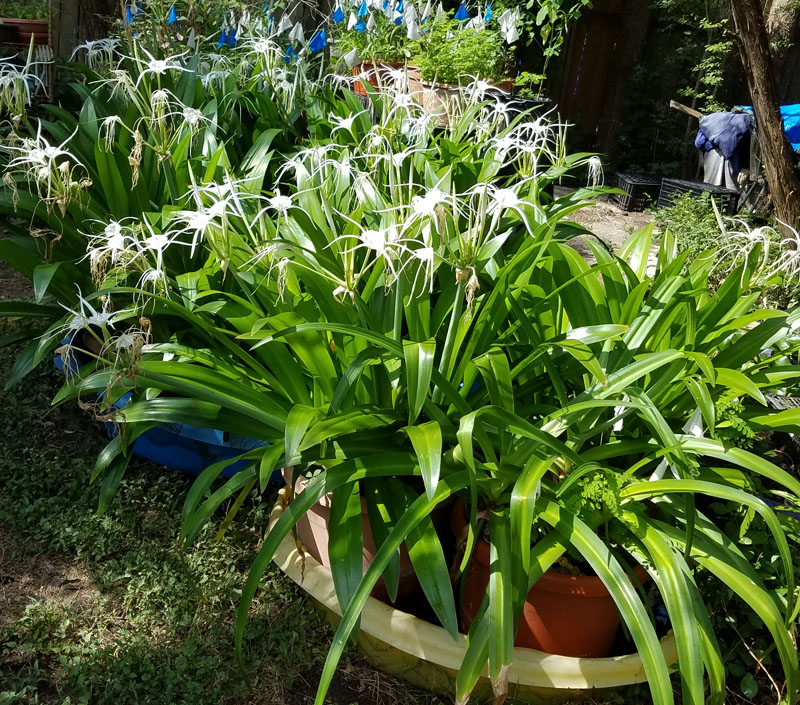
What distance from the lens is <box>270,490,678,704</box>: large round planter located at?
1447 millimetres

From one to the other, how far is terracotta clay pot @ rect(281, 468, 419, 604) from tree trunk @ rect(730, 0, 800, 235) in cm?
241

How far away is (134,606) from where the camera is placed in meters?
1.71

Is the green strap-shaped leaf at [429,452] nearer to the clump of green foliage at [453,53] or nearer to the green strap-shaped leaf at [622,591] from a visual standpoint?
the green strap-shaped leaf at [622,591]

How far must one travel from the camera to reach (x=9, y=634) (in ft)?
5.32

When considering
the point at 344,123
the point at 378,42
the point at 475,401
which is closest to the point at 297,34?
the point at 378,42

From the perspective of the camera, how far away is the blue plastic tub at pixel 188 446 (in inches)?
76.7

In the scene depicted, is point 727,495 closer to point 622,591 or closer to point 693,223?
point 622,591

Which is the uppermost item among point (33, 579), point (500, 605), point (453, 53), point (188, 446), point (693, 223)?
point (453, 53)

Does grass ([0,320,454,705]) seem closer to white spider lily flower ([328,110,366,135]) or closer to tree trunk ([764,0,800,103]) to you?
white spider lily flower ([328,110,366,135])

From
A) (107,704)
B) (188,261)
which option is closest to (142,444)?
(188,261)

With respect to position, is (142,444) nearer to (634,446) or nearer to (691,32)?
(634,446)

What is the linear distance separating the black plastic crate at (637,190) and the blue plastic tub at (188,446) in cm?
505

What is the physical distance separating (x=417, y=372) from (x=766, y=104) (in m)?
2.66

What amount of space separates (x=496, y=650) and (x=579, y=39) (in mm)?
7106
